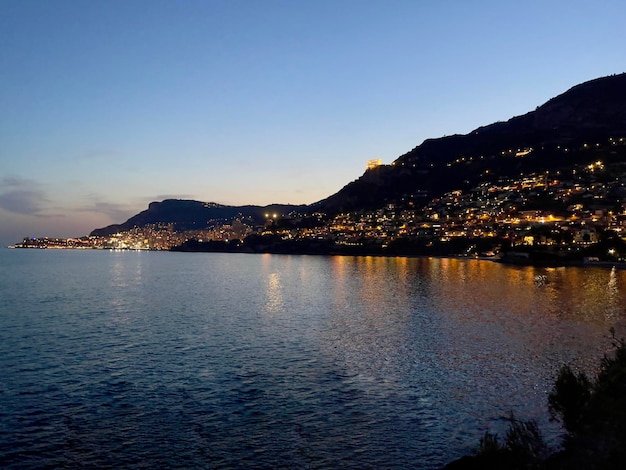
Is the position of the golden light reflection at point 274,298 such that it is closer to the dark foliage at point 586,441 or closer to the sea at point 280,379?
the sea at point 280,379

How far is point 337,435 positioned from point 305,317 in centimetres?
3206

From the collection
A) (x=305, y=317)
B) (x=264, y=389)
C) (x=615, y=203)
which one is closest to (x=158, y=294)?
(x=305, y=317)

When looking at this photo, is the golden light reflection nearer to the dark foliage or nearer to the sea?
the sea

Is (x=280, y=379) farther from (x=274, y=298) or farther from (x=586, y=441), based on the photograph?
(x=274, y=298)

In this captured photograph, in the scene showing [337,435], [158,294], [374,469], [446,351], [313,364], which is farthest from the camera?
[158,294]

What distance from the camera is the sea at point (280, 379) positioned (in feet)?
58.9

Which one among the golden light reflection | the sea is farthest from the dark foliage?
the golden light reflection

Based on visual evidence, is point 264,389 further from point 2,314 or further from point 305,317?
point 2,314

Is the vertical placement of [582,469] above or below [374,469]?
above

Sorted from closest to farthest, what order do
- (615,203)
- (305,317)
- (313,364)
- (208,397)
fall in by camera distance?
(208,397)
(313,364)
(305,317)
(615,203)

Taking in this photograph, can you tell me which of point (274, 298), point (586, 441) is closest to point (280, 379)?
point (586, 441)

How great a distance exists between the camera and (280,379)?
2708 cm

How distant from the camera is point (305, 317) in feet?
168

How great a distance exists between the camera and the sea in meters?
18.0
